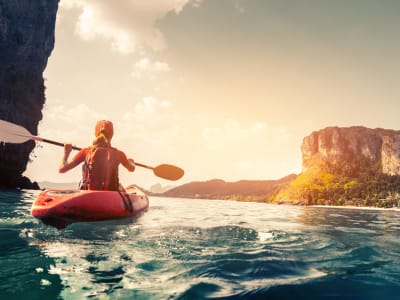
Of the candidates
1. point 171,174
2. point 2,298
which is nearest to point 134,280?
point 2,298

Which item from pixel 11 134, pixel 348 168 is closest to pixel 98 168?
pixel 11 134

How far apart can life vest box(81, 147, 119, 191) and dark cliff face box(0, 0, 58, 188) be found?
43.7 meters

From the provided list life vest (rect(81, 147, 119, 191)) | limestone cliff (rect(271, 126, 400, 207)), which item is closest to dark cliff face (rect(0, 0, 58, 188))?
life vest (rect(81, 147, 119, 191))

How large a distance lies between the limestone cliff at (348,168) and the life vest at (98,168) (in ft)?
355

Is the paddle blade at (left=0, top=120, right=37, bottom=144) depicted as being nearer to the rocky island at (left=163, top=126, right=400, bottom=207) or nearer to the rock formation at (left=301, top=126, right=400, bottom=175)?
the rocky island at (left=163, top=126, right=400, bottom=207)

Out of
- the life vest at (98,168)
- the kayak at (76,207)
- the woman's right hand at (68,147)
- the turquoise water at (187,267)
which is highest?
the woman's right hand at (68,147)

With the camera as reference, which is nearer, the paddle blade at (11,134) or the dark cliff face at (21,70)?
the paddle blade at (11,134)

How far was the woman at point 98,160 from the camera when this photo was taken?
295 inches

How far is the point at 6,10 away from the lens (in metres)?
46.8

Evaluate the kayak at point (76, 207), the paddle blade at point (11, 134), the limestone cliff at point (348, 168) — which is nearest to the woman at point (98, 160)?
the kayak at point (76, 207)

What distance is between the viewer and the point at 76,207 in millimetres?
6547

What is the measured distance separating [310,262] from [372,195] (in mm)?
119502

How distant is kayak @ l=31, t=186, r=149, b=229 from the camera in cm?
643

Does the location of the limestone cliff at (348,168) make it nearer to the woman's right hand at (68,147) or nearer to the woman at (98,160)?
the woman at (98,160)
